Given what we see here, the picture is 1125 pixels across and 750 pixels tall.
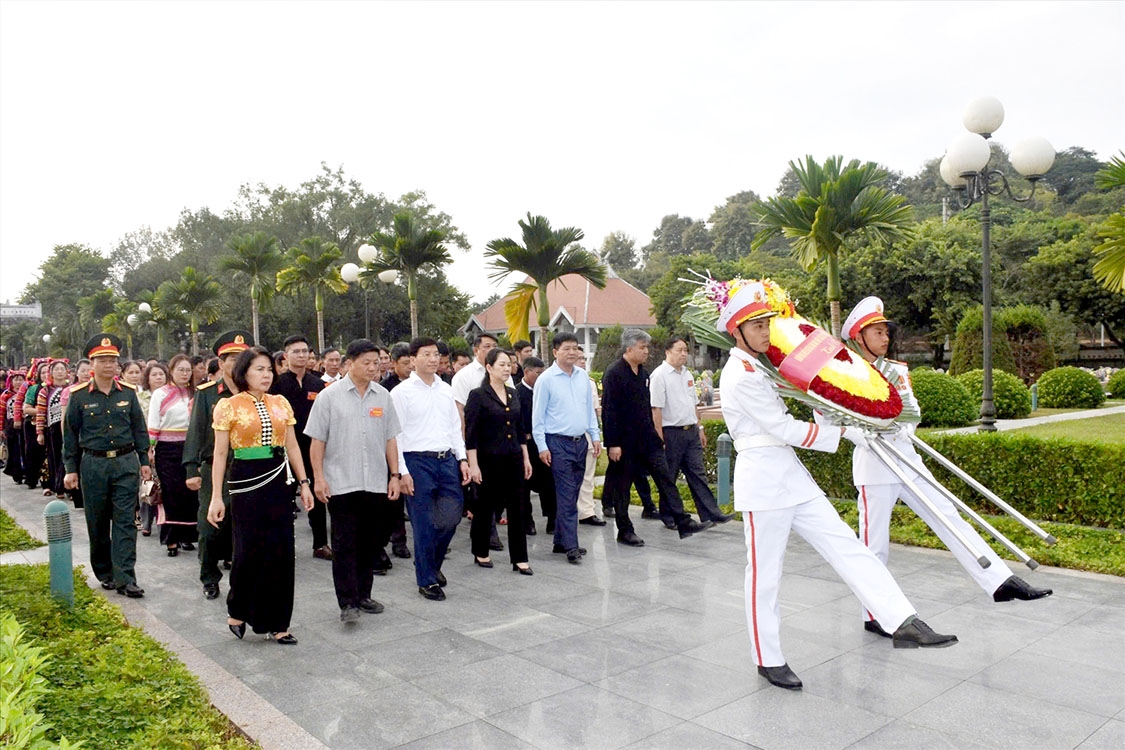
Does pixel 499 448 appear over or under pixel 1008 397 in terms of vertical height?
over

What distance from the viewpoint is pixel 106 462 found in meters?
6.20

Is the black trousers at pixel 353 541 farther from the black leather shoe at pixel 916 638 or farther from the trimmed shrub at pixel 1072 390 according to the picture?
the trimmed shrub at pixel 1072 390

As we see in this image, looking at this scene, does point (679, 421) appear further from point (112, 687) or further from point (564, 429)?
point (112, 687)

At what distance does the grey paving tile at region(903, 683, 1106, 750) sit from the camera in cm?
346

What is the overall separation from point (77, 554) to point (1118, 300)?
33.9m

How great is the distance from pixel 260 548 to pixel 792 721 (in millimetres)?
3143

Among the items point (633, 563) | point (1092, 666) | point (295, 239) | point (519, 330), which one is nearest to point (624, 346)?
point (633, 563)

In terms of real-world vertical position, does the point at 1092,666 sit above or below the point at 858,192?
below

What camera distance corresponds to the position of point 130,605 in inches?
237

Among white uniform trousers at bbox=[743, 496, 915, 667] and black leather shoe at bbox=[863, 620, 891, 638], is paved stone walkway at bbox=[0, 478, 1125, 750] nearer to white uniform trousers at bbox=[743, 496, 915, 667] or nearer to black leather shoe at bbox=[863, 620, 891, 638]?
black leather shoe at bbox=[863, 620, 891, 638]

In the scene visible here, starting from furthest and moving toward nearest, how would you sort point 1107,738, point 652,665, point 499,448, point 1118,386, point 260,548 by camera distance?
point 1118,386, point 499,448, point 260,548, point 652,665, point 1107,738

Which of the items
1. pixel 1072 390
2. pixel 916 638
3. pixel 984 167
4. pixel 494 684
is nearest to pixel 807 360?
pixel 916 638

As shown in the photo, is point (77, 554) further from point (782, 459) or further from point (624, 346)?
point (782, 459)

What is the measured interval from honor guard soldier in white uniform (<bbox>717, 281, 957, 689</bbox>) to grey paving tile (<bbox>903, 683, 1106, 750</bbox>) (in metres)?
0.31
